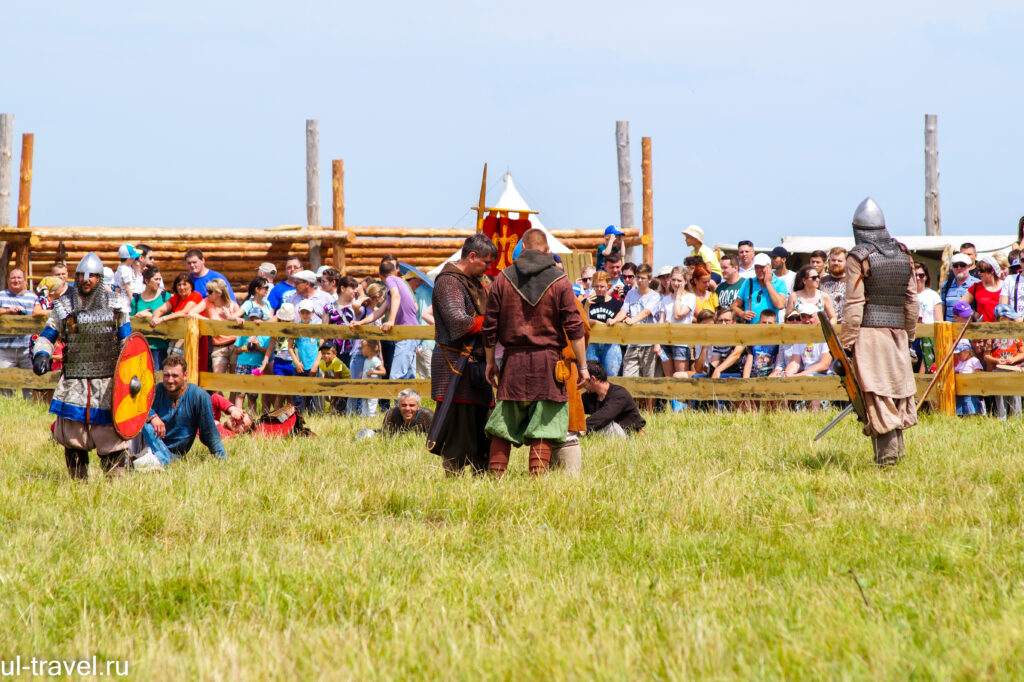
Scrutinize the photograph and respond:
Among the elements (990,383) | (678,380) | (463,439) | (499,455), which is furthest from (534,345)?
(990,383)

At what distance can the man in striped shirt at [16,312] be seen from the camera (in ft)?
42.4

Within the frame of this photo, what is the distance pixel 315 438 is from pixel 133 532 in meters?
3.76

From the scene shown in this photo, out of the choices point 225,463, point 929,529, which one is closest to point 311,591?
point 929,529

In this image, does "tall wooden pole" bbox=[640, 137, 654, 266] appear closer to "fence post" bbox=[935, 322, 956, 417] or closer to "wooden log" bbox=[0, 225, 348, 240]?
"wooden log" bbox=[0, 225, 348, 240]

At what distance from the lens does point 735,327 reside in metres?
10.3

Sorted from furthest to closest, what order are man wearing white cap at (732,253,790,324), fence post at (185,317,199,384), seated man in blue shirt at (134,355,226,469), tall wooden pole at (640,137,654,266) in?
tall wooden pole at (640,137,654,266) → fence post at (185,317,199,384) → man wearing white cap at (732,253,790,324) → seated man in blue shirt at (134,355,226,469)

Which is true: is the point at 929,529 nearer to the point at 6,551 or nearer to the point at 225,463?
the point at 6,551

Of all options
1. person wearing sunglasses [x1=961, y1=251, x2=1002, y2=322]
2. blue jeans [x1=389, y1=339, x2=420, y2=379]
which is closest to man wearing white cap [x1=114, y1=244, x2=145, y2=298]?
blue jeans [x1=389, y1=339, x2=420, y2=379]

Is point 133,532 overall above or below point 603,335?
below

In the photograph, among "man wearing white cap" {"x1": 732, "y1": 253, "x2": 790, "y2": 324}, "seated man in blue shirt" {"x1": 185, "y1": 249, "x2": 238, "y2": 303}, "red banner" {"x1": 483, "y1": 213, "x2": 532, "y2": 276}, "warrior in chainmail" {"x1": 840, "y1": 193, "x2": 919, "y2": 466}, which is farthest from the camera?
"red banner" {"x1": 483, "y1": 213, "x2": 532, "y2": 276}

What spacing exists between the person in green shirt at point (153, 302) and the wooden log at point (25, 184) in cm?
755

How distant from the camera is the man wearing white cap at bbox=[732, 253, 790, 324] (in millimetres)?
11148

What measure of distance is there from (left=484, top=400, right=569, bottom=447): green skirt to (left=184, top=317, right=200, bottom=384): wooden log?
5.23 metres

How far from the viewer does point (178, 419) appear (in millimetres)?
8375
